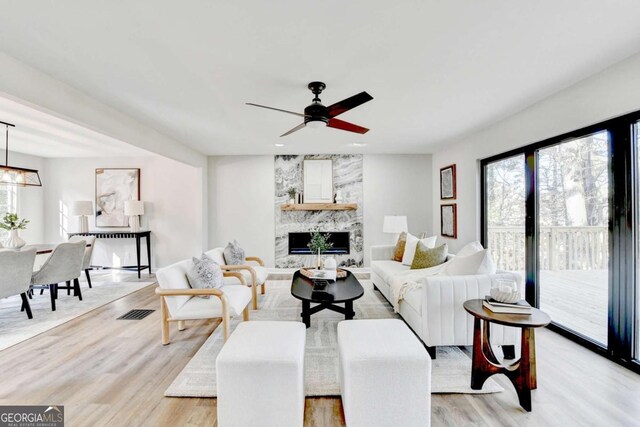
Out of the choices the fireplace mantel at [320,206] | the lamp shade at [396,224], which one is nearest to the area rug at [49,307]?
the fireplace mantel at [320,206]

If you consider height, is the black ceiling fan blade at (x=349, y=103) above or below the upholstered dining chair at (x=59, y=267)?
above

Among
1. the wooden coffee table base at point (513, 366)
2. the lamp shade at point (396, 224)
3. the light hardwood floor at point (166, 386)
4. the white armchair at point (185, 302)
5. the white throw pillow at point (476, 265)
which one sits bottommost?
the light hardwood floor at point (166, 386)

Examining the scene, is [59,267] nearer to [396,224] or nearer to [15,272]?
[15,272]

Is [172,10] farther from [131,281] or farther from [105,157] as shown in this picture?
[105,157]

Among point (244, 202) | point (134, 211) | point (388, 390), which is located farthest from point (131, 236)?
point (388, 390)

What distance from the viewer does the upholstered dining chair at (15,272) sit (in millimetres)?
3123

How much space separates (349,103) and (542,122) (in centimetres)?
232

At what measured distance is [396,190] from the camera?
6.27 meters

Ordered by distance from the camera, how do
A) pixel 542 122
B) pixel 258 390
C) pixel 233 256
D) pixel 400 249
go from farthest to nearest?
pixel 400 249, pixel 233 256, pixel 542 122, pixel 258 390

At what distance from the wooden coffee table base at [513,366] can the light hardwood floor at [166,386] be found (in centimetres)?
10

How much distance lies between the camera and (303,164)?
6219 mm

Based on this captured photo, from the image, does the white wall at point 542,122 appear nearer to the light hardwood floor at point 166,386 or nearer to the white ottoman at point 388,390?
the light hardwood floor at point 166,386

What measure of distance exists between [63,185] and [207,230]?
10.9 ft

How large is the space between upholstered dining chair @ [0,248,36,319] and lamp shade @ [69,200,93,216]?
2.60 meters
